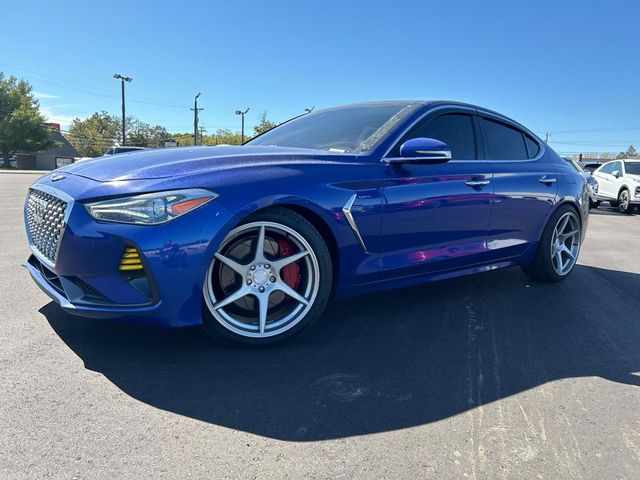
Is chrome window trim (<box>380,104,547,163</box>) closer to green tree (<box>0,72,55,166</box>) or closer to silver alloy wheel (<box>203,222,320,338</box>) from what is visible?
silver alloy wheel (<box>203,222,320,338</box>)

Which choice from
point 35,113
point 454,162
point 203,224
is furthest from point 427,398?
point 35,113

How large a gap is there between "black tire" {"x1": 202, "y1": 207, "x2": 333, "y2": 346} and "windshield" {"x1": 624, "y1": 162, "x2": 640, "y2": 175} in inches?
624

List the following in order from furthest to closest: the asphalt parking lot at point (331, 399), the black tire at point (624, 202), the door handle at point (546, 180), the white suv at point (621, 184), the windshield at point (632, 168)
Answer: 1. the windshield at point (632, 168)
2. the black tire at point (624, 202)
3. the white suv at point (621, 184)
4. the door handle at point (546, 180)
5. the asphalt parking lot at point (331, 399)

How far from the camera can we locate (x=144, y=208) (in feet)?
7.98

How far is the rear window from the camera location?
425cm

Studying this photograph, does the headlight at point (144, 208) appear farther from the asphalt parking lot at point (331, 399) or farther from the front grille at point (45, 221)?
the asphalt parking lot at point (331, 399)

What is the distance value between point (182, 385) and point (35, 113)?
60.8m

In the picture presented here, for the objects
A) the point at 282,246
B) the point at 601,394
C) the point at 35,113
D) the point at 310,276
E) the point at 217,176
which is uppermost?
the point at 35,113

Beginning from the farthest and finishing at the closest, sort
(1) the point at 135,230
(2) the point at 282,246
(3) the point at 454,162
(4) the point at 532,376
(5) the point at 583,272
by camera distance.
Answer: (5) the point at 583,272 → (3) the point at 454,162 → (2) the point at 282,246 → (4) the point at 532,376 → (1) the point at 135,230

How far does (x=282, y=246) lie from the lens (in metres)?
2.92

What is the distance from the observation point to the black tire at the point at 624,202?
1510 centimetres

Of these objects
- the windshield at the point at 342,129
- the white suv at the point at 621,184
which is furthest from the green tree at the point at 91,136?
the windshield at the point at 342,129

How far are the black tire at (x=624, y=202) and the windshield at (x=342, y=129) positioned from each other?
1418 centimetres

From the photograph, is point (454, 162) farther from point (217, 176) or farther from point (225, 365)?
point (225, 365)
